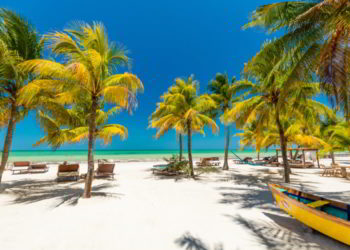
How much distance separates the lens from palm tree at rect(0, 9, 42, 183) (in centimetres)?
588

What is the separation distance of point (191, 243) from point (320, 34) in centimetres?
711

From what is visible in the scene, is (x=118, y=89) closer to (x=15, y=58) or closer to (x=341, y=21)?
(x=15, y=58)

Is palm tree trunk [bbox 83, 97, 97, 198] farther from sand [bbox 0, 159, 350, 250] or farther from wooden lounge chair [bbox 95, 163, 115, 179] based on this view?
wooden lounge chair [bbox 95, 163, 115, 179]

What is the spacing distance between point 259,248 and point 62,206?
18.5ft

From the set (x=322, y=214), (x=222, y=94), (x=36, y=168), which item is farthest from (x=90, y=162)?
(x=222, y=94)

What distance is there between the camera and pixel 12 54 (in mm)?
→ 6059

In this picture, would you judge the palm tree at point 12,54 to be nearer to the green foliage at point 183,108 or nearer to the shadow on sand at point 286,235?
the green foliage at point 183,108

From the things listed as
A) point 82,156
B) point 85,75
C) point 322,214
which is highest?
point 85,75

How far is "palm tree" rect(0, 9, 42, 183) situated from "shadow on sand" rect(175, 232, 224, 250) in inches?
284

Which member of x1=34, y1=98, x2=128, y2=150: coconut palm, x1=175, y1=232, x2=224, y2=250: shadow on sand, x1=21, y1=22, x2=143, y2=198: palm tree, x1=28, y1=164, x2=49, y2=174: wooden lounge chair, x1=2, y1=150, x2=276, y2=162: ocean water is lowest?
x1=2, y1=150, x2=276, y2=162: ocean water

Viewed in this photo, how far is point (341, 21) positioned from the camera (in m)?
3.98

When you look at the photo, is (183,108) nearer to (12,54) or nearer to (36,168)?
(12,54)

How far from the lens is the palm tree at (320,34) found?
169 inches

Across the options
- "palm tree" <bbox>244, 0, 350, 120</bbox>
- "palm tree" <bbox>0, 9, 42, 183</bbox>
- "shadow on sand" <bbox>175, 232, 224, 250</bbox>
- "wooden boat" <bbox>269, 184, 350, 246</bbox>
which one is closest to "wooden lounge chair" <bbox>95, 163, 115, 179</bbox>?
"palm tree" <bbox>0, 9, 42, 183</bbox>
